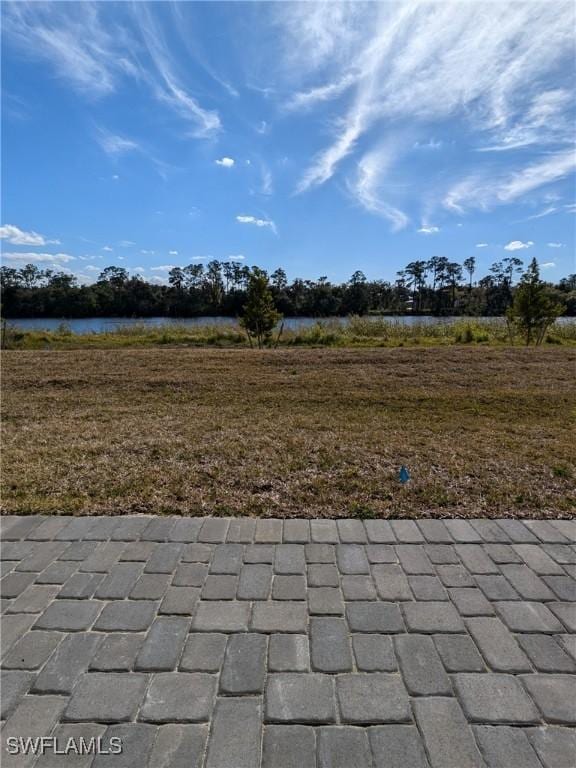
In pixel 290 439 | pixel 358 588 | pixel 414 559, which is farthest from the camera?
pixel 290 439

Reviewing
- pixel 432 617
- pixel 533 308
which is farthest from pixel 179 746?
pixel 533 308

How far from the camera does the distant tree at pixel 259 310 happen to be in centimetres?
1250

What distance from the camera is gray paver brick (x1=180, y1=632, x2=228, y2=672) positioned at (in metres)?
1.51

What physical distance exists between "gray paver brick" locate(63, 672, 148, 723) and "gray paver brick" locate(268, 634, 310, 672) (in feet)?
1.41

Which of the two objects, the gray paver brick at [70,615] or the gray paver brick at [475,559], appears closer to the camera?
the gray paver brick at [70,615]

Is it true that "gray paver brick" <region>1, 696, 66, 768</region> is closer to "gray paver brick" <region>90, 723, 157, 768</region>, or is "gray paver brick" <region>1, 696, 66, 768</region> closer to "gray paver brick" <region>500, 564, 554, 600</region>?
"gray paver brick" <region>90, 723, 157, 768</region>

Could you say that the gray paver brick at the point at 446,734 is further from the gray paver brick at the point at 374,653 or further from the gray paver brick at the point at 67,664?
the gray paver brick at the point at 67,664

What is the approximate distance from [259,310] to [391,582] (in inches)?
433

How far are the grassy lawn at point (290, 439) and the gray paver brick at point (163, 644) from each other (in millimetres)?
892

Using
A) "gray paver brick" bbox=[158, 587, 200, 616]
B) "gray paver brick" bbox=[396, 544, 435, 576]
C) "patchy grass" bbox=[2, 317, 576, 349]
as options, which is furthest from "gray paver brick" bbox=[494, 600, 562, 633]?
"patchy grass" bbox=[2, 317, 576, 349]

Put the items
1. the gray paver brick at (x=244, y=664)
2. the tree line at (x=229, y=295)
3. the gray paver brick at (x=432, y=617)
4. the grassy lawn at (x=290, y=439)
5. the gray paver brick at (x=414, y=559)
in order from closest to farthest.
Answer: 1. the gray paver brick at (x=244, y=664)
2. the gray paver brick at (x=432, y=617)
3. the gray paver brick at (x=414, y=559)
4. the grassy lawn at (x=290, y=439)
5. the tree line at (x=229, y=295)

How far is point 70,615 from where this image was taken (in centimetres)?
176

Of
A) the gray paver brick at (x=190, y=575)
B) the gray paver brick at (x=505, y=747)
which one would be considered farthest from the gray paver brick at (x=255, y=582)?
the gray paver brick at (x=505, y=747)

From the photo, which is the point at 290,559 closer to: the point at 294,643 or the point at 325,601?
the point at 325,601
